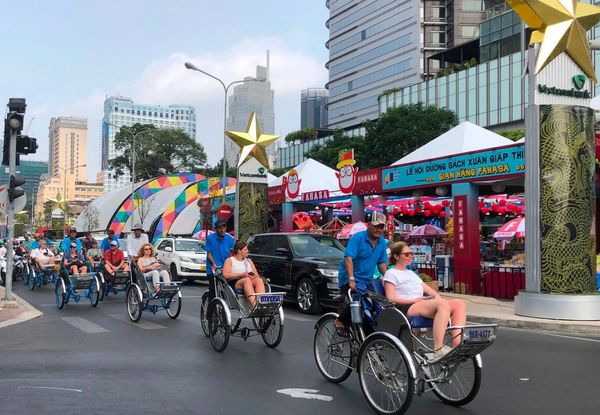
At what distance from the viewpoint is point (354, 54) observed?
11338cm

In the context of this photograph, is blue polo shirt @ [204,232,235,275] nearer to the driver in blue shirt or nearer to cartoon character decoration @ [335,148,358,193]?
the driver in blue shirt

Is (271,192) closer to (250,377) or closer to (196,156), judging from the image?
(250,377)

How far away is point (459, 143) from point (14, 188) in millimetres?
13677

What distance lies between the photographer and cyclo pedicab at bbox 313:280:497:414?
5.68 meters

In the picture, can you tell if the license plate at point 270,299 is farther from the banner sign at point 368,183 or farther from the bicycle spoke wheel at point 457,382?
the banner sign at point 368,183

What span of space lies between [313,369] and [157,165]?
84.5m

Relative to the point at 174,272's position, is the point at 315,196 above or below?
above

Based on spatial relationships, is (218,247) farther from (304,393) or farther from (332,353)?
(304,393)

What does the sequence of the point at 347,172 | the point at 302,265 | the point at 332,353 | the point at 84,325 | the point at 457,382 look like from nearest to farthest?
the point at 457,382
the point at 332,353
the point at 84,325
the point at 302,265
the point at 347,172

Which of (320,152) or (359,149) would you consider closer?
(359,149)

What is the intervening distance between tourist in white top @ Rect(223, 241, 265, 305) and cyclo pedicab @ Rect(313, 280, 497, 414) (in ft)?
8.99

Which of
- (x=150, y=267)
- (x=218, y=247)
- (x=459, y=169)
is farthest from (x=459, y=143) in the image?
(x=218, y=247)

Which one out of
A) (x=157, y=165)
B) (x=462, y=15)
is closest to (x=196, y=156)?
(x=157, y=165)

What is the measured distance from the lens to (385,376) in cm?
600
